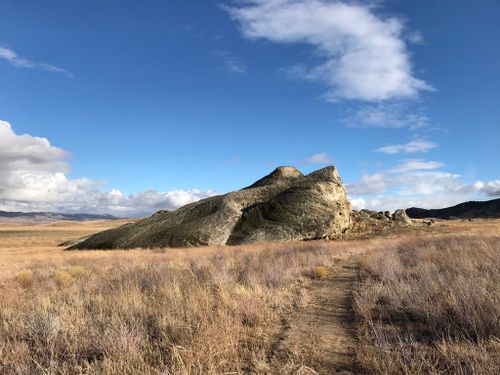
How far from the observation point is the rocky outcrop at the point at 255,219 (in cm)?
3834

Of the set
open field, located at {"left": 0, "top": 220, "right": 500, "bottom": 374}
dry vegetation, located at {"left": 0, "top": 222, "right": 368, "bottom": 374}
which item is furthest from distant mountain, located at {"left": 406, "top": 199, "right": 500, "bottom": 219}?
dry vegetation, located at {"left": 0, "top": 222, "right": 368, "bottom": 374}

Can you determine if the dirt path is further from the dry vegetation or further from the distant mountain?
the distant mountain

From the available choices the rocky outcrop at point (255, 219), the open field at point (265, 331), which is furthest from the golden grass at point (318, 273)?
the rocky outcrop at point (255, 219)

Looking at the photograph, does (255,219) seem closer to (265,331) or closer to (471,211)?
(265,331)

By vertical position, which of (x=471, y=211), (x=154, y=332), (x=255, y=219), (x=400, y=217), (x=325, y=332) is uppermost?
(x=471, y=211)

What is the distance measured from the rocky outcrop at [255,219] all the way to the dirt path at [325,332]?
27050mm

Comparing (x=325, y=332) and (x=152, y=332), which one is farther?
(x=325, y=332)

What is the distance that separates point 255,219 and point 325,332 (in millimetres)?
33202

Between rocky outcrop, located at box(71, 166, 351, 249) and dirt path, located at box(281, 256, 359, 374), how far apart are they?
88.7 feet

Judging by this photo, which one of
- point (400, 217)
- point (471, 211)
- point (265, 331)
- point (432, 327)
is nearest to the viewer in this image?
point (432, 327)

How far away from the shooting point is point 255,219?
40.2 metres

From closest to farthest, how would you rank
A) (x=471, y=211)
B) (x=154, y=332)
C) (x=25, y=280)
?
(x=154, y=332)
(x=25, y=280)
(x=471, y=211)

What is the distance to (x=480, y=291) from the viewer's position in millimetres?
7129

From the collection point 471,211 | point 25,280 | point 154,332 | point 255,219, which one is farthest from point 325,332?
point 471,211
